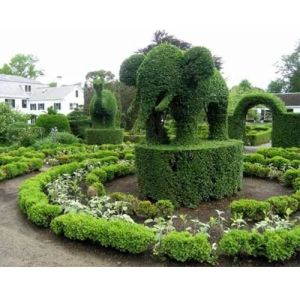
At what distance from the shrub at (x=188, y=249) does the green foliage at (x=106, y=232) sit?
0.39 m

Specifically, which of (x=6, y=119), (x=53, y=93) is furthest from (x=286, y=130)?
(x=53, y=93)

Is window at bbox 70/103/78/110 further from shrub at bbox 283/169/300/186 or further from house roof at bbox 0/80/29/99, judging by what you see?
shrub at bbox 283/169/300/186

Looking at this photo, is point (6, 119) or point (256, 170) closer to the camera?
point (256, 170)

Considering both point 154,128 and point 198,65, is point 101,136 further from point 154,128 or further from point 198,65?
point 198,65

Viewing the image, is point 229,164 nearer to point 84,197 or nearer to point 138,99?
point 138,99

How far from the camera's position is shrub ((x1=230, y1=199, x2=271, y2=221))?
277 inches

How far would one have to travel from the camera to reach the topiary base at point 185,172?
26.6 feet

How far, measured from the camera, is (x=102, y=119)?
72.2 ft

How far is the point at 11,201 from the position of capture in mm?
8961

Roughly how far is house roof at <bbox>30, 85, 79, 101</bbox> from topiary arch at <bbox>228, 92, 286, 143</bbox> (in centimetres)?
3332

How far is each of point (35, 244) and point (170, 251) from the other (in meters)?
2.36

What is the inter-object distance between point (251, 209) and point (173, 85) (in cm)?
312

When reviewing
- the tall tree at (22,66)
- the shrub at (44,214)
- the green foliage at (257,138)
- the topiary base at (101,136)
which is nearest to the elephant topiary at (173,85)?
the shrub at (44,214)

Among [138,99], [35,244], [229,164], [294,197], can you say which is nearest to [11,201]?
[35,244]
